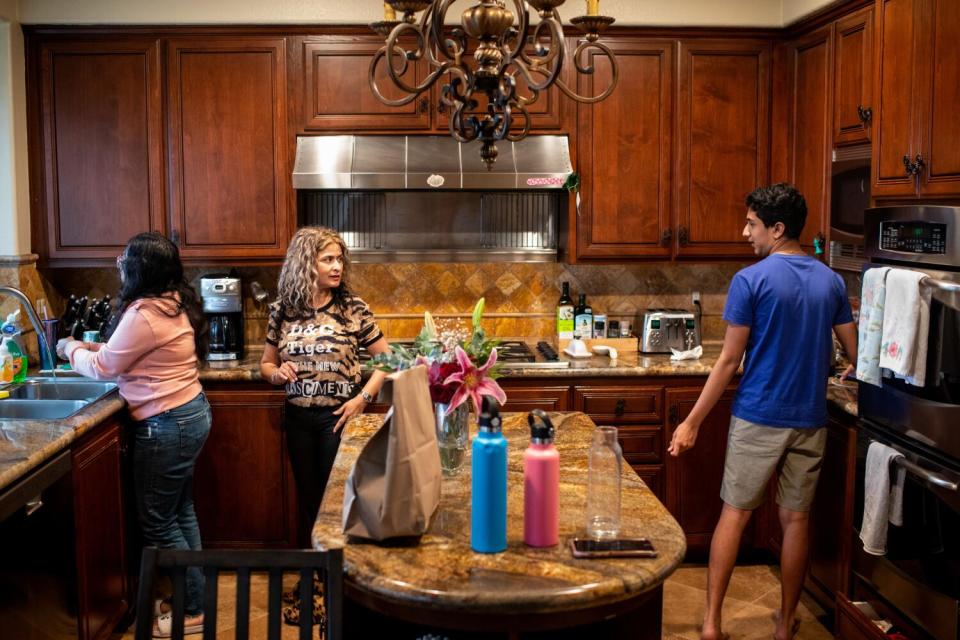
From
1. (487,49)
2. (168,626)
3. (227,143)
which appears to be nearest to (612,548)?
(487,49)

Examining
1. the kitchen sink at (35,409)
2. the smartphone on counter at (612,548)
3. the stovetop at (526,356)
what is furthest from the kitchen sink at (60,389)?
the smartphone on counter at (612,548)

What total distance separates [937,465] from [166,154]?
10.6 feet

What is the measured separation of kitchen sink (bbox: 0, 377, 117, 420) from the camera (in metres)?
3.45

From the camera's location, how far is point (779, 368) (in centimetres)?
313

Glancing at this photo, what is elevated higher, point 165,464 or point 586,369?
point 586,369

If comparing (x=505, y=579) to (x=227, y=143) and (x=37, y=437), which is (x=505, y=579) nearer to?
(x=37, y=437)

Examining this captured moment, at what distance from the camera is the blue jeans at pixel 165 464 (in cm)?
332

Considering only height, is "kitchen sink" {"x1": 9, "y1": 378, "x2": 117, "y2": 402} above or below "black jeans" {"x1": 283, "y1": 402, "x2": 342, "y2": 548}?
above

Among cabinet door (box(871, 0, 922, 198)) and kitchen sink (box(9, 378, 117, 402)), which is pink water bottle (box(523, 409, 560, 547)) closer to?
cabinet door (box(871, 0, 922, 198))

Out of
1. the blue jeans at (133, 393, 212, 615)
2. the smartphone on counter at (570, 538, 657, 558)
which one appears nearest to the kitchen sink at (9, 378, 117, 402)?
the blue jeans at (133, 393, 212, 615)

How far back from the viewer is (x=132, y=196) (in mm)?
4188

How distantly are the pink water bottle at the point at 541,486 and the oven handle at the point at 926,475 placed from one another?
1365 mm

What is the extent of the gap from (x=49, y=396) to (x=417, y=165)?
5.70 feet

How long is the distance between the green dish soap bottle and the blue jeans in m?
0.73
